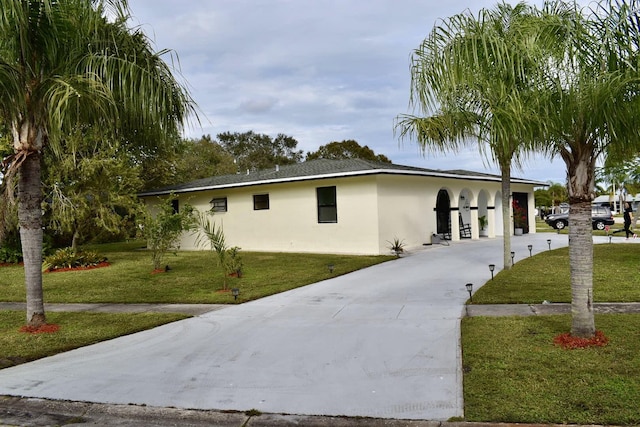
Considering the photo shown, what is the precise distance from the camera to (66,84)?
569 centimetres

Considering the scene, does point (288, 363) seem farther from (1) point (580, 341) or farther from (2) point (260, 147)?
(2) point (260, 147)

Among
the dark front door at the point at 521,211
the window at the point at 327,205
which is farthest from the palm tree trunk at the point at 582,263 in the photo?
the dark front door at the point at 521,211

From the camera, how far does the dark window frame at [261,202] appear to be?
19422mm

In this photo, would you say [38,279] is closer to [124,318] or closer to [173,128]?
[124,318]

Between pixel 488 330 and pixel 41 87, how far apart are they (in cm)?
687

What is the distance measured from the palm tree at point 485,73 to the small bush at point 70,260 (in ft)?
46.2

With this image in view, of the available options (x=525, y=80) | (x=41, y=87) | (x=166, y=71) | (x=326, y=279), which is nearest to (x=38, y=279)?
(x=41, y=87)

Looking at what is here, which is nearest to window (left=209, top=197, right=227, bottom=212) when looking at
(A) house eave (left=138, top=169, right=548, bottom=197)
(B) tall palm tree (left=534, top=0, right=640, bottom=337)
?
(A) house eave (left=138, top=169, right=548, bottom=197)

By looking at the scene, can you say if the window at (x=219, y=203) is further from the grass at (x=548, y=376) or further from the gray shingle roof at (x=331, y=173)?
the grass at (x=548, y=376)

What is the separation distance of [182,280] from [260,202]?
8.23 m

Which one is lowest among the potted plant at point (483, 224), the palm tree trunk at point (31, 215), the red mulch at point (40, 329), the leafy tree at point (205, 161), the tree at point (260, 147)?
the red mulch at point (40, 329)

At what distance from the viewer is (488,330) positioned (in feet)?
19.5

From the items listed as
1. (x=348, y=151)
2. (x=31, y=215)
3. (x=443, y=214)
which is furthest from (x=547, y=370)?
(x=348, y=151)

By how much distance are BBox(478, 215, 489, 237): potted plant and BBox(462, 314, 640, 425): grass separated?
Result: 1619cm
